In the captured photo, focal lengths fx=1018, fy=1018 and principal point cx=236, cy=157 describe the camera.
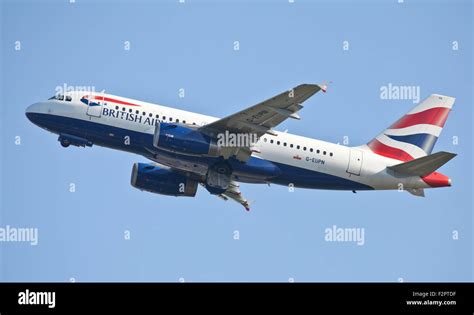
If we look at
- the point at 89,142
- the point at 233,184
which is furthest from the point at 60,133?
the point at 233,184

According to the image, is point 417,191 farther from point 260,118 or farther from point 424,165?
point 260,118

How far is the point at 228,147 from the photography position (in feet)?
174

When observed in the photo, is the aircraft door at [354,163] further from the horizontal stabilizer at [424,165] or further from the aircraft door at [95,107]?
the aircraft door at [95,107]

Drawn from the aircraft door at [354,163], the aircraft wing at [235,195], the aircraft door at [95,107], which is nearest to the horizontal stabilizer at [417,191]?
the aircraft door at [354,163]

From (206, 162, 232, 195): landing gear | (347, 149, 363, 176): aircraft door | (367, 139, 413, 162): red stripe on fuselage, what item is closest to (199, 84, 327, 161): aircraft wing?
(206, 162, 232, 195): landing gear

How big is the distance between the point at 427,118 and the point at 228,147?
12944 mm

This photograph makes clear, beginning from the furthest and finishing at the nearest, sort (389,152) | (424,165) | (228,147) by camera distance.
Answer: (389,152)
(424,165)
(228,147)

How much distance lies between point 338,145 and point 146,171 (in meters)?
11.2

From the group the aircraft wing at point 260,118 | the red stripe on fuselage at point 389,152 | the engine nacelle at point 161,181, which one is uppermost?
the aircraft wing at point 260,118

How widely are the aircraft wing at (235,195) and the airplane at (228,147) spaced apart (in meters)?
4.01

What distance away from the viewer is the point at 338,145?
55688 mm

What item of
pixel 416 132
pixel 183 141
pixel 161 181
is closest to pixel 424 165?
pixel 416 132

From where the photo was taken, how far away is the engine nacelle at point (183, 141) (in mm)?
51938
